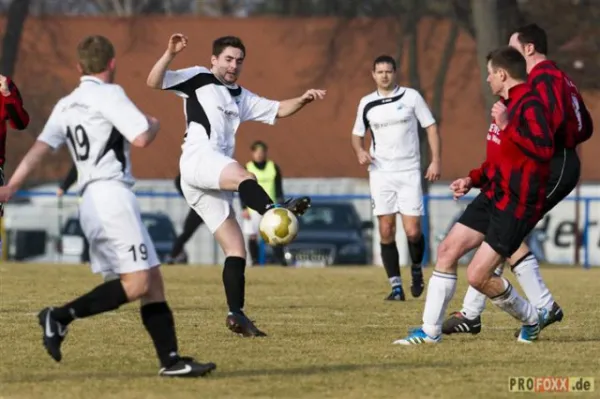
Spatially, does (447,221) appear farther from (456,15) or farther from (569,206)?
(456,15)

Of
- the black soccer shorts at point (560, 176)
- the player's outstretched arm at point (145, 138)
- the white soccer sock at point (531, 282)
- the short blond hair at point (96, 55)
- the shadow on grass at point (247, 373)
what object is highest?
the short blond hair at point (96, 55)

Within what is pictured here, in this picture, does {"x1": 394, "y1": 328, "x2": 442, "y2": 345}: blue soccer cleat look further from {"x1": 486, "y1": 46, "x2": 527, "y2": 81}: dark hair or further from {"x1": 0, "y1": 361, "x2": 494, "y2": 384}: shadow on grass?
{"x1": 486, "y1": 46, "x2": 527, "y2": 81}: dark hair

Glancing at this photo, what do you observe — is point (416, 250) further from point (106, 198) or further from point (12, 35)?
point (12, 35)

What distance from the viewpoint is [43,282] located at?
58.8 ft

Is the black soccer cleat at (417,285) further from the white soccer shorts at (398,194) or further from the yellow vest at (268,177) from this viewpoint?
the yellow vest at (268,177)

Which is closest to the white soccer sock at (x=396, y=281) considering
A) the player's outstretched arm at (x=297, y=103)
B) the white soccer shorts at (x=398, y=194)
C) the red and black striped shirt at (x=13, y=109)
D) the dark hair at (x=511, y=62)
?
the white soccer shorts at (x=398, y=194)

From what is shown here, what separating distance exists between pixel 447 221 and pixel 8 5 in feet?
42.5

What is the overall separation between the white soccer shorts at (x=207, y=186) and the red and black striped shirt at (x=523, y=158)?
6.37ft

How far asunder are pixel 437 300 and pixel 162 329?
95.4 inches

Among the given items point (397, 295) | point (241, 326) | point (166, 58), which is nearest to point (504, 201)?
point (241, 326)

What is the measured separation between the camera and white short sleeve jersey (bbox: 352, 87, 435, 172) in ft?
50.8

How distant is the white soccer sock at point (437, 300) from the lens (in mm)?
10422

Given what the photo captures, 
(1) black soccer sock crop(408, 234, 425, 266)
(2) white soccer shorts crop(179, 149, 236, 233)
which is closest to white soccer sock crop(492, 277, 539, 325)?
(2) white soccer shorts crop(179, 149, 236, 233)

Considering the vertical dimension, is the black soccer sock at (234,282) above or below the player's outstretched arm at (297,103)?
below
